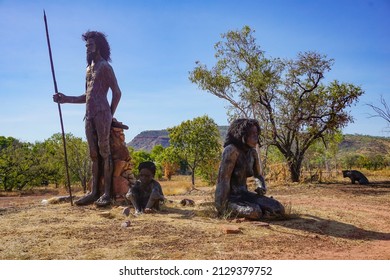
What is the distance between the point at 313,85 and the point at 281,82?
117cm

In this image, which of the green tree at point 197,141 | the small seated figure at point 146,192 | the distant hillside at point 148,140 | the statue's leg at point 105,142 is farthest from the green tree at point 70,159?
the distant hillside at point 148,140

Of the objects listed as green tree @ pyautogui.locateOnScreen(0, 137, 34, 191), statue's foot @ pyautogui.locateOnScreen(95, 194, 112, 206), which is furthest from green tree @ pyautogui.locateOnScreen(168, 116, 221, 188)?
statue's foot @ pyautogui.locateOnScreen(95, 194, 112, 206)

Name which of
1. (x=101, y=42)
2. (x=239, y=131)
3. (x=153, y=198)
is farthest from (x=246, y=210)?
(x=101, y=42)

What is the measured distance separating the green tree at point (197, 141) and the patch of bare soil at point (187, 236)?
20948 mm

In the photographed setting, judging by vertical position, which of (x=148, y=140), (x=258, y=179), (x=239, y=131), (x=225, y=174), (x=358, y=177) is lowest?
(x=358, y=177)

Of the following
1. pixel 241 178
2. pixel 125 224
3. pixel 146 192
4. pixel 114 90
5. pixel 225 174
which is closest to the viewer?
pixel 125 224

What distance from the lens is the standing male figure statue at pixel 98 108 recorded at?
7266mm

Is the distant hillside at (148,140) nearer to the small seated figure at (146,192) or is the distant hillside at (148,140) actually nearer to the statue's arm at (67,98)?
the statue's arm at (67,98)

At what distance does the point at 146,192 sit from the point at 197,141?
2151cm

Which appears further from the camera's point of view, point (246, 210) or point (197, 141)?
point (197, 141)

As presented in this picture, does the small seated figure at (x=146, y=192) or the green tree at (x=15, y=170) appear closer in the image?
the small seated figure at (x=146, y=192)

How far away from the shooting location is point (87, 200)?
7.34 meters

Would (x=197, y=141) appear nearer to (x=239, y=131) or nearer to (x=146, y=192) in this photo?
(x=146, y=192)

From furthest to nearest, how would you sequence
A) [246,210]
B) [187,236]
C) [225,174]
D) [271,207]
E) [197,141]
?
A: [197,141] < [225,174] < [271,207] < [246,210] < [187,236]
